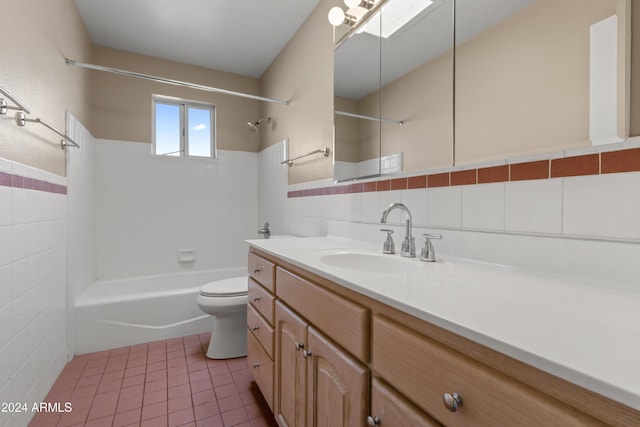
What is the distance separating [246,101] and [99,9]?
4.65ft

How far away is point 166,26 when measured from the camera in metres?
2.43

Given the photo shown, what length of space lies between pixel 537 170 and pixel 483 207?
0.20m

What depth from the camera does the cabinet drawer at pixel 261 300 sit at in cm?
133

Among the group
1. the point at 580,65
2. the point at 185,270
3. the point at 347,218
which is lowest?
the point at 185,270

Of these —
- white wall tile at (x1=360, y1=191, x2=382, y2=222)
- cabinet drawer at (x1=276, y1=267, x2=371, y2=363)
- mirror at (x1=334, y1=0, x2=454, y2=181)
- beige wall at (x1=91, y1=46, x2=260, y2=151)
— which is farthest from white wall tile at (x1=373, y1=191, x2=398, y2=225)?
beige wall at (x1=91, y1=46, x2=260, y2=151)

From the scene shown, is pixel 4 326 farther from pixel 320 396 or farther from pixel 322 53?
pixel 322 53

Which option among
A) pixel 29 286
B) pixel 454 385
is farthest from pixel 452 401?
pixel 29 286

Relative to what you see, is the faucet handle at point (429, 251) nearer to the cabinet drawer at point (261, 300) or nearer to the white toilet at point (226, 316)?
the cabinet drawer at point (261, 300)

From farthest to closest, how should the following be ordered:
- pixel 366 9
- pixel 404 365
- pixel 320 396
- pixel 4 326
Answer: pixel 366 9 → pixel 4 326 → pixel 320 396 → pixel 404 365

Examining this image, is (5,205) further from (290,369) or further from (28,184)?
(290,369)

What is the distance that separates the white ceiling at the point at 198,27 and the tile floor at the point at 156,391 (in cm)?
253

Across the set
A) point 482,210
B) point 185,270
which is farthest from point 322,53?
point 185,270

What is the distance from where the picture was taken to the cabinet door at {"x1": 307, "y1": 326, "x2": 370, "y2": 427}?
733mm

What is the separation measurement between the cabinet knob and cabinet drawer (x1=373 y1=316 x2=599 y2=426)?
10 cm
